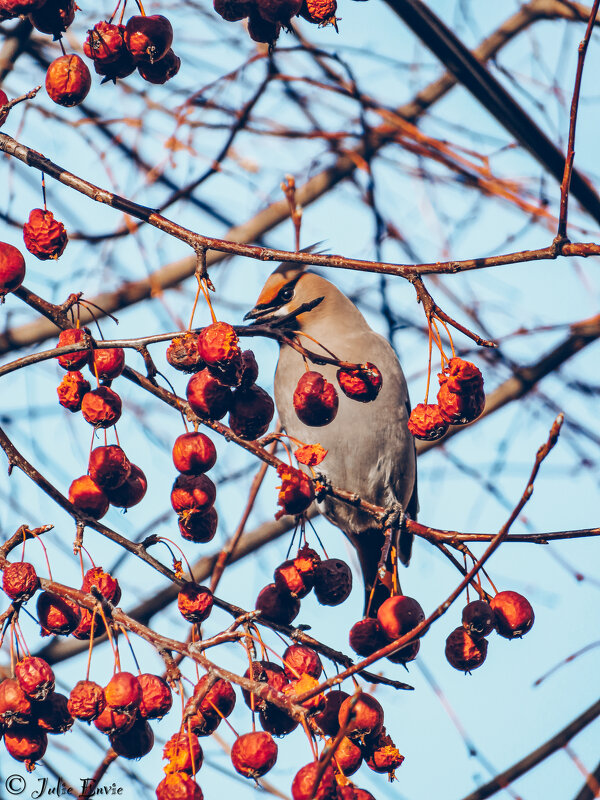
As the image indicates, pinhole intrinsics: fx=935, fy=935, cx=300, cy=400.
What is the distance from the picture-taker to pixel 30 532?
5.78 feet

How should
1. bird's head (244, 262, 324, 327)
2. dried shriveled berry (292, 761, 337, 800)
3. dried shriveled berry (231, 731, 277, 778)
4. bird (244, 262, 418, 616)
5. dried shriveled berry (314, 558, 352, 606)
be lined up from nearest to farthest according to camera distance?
dried shriveled berry (292, 761, 337, 800), dried shriveled berry (231, 731, 277, 778), dried shriveled berry (314, 558, 352, 606), bird (244, 262, 418, 616), bird's head (244, 262, 324, 327)

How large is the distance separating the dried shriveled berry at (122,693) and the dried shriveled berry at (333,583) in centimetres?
55

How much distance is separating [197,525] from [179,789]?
59 cm

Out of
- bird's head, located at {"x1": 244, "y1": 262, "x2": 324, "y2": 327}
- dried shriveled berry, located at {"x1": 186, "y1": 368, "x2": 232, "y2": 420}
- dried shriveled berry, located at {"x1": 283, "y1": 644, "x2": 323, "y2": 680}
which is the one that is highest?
bird's head, located at {"x1": 244, "y1": 262, "x2": 324, "y2": 327}

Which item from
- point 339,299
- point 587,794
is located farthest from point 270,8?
point 339,299

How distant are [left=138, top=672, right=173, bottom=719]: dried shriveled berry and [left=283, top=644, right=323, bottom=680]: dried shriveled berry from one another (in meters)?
0.23

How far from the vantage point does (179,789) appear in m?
1.46

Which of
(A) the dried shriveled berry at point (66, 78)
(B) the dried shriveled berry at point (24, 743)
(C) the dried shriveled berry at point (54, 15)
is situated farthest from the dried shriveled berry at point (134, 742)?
(C) the dried shriveled berry at point (54, 15)

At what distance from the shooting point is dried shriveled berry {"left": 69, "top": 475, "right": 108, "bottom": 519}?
1.89m

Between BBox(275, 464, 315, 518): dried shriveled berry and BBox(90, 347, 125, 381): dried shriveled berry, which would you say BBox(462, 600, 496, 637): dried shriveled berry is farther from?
BBox(90, 347, 125, 381): dried shriveled berry

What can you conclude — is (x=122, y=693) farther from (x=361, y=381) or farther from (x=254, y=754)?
(x=361, y=381)

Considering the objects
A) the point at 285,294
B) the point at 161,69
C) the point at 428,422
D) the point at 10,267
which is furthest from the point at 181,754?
the point at 285,294

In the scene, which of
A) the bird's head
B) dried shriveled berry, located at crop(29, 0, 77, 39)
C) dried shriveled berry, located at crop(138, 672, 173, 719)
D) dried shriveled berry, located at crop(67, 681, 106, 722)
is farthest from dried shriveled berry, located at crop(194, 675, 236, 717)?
the bird's head

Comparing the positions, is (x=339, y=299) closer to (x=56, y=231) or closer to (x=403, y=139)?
(x=403, y=139)
